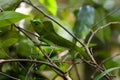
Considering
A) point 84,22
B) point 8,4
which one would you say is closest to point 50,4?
point 84,22

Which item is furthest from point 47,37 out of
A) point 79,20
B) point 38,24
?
point 79,20

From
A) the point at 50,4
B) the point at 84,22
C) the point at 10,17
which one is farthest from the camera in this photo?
the point at 50,4

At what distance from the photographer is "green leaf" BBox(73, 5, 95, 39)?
2.87ft

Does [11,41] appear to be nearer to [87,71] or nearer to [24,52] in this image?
[24,52]

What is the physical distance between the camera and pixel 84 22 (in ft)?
3.03

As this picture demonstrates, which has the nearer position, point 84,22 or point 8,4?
point 8,4

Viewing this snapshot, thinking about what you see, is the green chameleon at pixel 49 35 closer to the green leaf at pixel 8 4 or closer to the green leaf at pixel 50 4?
the green leaf at pixel 8 4

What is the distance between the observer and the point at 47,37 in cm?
60

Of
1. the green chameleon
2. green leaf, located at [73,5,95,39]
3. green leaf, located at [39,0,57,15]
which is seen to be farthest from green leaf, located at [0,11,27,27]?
green leaf, located at [39,0,57,15]

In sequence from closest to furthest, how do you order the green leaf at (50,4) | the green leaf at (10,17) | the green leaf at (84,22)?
the green leaf at (10,17) < the green leaf at (84,22) < the green leaf at (50,4)

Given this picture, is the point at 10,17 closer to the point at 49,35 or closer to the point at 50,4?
the point at 49,35

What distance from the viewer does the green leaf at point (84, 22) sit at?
2.87 feet

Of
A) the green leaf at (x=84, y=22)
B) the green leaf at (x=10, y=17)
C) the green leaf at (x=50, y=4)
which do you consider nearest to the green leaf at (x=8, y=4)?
the green leaf at (x=10, y=17)

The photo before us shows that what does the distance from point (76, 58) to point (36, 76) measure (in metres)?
0.11
